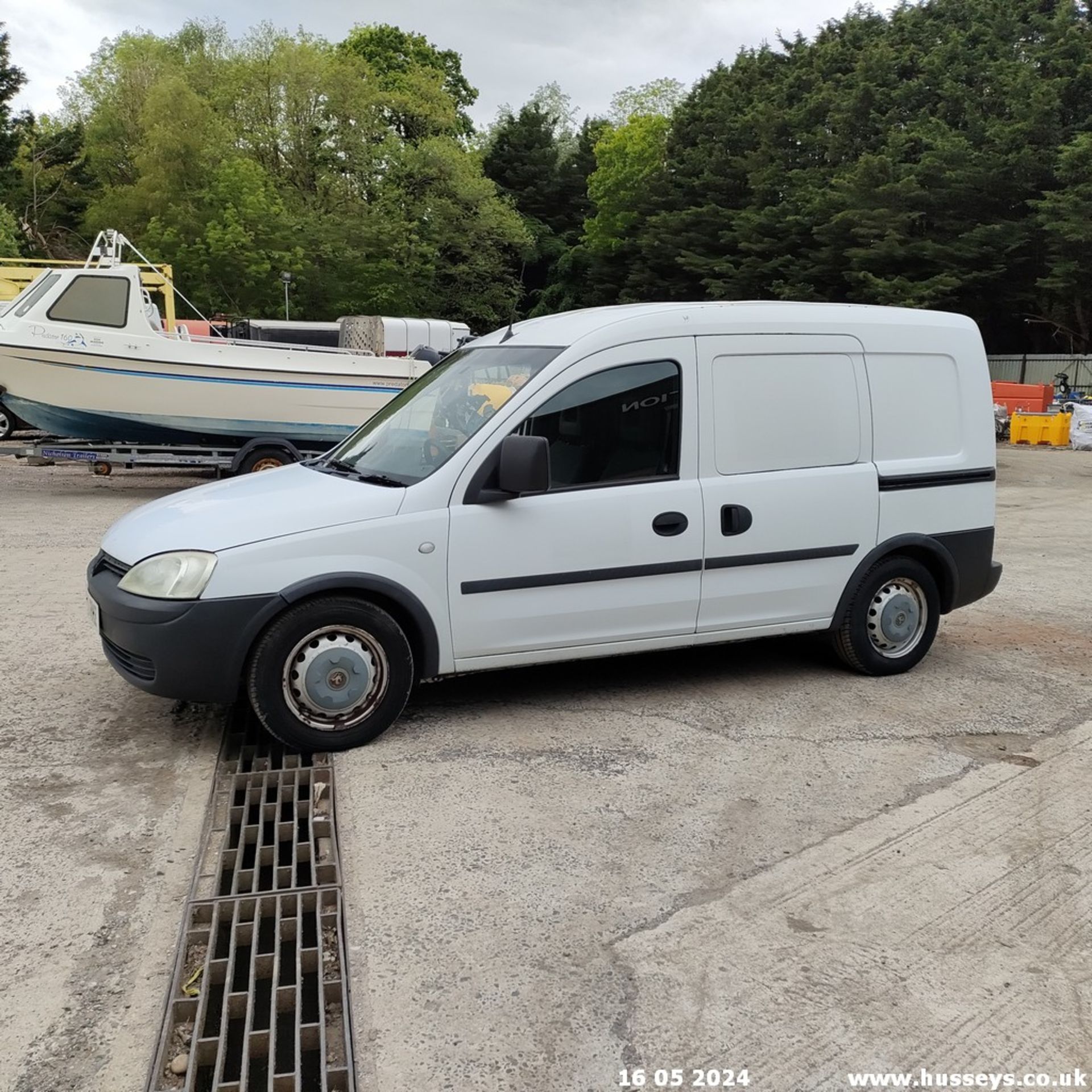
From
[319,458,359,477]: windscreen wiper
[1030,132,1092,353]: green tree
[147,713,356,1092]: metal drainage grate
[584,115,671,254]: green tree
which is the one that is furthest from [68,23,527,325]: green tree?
[147,713,356,1092]: metal drainage grate

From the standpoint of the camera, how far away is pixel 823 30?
51594 millimetres

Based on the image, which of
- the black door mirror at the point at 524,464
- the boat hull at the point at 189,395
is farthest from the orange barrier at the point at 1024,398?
the black door mirror at the point at 524,464

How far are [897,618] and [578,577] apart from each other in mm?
2020

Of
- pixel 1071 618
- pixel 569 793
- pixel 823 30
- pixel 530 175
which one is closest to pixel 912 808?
pixel 569 793

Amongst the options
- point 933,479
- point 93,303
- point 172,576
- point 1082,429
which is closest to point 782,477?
point 933,479

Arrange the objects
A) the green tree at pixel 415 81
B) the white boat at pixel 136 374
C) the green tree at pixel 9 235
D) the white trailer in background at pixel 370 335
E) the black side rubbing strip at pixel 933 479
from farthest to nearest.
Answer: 1. the green tree at pixel 415 81
2. the green tree at pixel 9 235
3. the white trailer in background at pixel 370 335
4. the white boat at pixel 136 374
5. the black side rubbing strip at pixel 933 479

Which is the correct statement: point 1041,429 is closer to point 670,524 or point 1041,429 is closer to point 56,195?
point 670,524

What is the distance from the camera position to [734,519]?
5297 mm

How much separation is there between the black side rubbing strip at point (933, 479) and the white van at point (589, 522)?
1cm

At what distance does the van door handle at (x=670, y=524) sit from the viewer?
5137 mm

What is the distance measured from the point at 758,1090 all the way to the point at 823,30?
5693 centimetres

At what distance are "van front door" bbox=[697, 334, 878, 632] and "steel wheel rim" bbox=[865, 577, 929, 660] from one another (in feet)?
1.06

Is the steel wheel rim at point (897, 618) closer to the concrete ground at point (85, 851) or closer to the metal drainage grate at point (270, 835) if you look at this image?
the metal drainage grate at point (270, 835)

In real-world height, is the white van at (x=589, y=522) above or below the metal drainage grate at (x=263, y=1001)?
above
